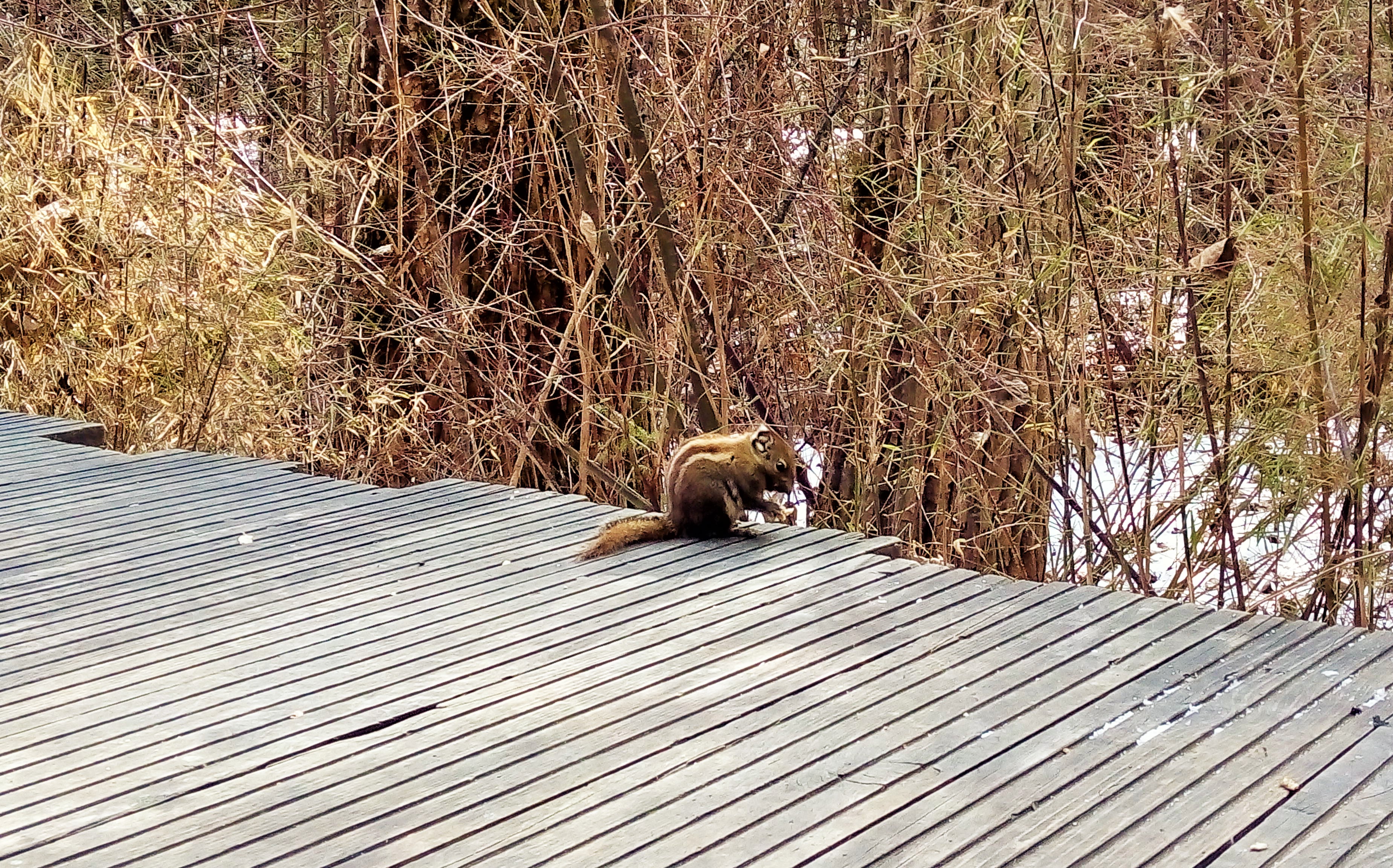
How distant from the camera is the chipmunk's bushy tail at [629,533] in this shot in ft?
10.7

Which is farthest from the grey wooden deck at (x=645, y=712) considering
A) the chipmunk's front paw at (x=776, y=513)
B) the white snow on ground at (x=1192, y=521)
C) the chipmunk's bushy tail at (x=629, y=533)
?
the white snow on ground at (x=1192, y=521)

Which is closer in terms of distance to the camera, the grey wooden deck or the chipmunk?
the grey wooden deck

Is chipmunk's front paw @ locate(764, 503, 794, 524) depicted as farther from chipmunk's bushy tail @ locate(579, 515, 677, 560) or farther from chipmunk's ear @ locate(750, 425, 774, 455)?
chipmunk's bushy tail @ locate(579, 515, 677, 560)

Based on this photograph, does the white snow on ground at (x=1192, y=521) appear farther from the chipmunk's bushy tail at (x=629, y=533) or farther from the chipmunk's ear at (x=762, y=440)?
the chipmunk's bushy tail at (x=629, y=533)

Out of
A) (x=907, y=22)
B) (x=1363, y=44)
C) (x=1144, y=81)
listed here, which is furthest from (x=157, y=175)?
(x=1363, y=44)

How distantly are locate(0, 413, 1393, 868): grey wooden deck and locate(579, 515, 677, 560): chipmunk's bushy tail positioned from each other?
0.05 meters

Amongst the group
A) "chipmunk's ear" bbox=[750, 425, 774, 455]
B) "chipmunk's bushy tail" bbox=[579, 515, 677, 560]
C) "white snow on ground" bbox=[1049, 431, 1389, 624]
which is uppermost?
"chipmunk's ear" bbox=[750, 425, 774, 455]

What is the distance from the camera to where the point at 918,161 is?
432 centimetres

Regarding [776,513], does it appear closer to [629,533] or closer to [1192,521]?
[629,533]

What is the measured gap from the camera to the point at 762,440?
142 inches

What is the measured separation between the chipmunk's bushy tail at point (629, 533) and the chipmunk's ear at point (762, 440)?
289 millimetres

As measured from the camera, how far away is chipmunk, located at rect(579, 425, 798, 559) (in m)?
3.33

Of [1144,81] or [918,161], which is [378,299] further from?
[1144,81]

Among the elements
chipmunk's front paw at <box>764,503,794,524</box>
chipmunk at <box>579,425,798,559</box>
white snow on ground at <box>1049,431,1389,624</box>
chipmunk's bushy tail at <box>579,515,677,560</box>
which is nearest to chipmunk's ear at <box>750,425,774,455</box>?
chipmunk at <box>579,425,798,559</box>
